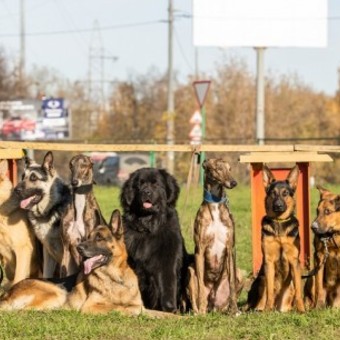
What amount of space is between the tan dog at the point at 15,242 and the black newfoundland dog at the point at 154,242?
134 centimetres

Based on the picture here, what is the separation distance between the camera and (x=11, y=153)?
11.0 m

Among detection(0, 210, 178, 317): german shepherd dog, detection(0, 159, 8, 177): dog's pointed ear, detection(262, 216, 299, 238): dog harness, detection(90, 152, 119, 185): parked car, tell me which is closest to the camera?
detection(0, 210, 178, 317): german shepherd dog

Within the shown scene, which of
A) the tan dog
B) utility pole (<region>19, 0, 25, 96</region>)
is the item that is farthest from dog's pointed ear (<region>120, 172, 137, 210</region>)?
utility pole (<region>19, 0, 25, 96</region>)

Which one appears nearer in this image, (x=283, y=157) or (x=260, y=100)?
(x=283, y=157)

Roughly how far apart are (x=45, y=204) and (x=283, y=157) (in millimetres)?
2960

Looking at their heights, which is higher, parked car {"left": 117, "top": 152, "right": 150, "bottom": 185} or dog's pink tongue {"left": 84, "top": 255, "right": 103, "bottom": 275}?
parked car {"left": 117, "top": 152, "right": 150, "bottom": 185}

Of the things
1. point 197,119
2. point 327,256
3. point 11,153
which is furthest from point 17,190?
point 197,119

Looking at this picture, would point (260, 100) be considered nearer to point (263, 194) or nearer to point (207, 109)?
point (207, 109)

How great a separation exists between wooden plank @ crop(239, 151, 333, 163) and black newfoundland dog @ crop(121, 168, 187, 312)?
1775 mm

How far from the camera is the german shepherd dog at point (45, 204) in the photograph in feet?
33.4

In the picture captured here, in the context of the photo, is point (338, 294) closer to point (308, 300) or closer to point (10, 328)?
point (308, 300)

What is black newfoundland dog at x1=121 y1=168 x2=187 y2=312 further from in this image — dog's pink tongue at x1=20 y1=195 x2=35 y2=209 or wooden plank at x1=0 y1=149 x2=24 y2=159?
wooden plank at x1=0 y1=149 x2=24 y2=159

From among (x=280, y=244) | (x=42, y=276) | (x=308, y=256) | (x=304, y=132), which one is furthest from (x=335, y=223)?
(x=304, y=132)

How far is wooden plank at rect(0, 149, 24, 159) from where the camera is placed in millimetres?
10919
